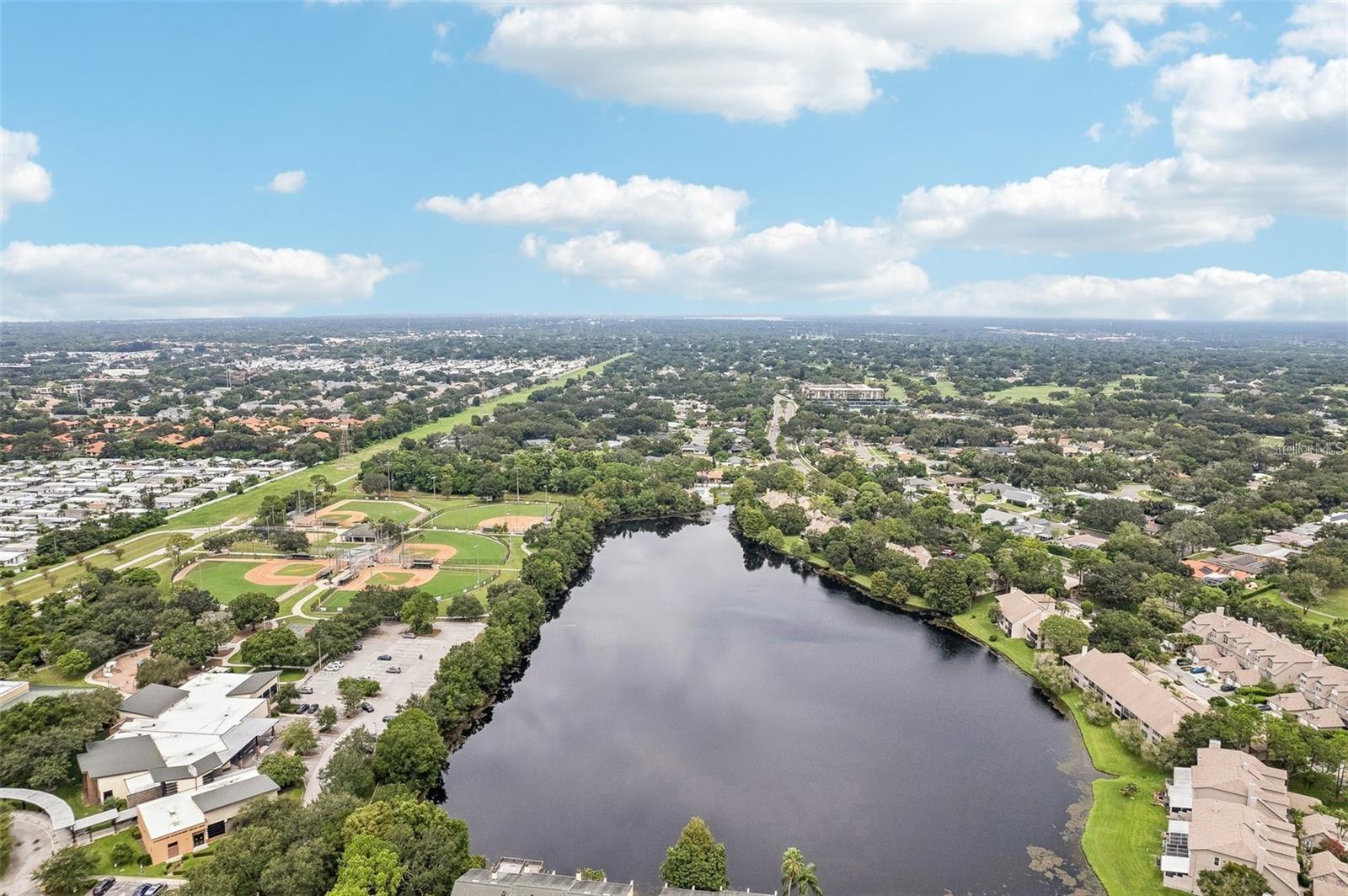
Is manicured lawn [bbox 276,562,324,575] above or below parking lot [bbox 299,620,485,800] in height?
above

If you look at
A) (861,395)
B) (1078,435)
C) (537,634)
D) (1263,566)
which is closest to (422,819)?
(537,634)

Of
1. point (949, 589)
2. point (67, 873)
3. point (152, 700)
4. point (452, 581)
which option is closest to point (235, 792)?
point (67, 873)

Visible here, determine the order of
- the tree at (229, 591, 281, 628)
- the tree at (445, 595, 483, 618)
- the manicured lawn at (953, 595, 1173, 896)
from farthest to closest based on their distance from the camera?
the tree at (445, 595, 483, 618)
the tree at (229, 591, 281, 628)
the manicured lawn at (953, 595, 1173, 896)

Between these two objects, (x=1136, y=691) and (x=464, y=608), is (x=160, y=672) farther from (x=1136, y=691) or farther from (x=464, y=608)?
(x=1136, y=691)

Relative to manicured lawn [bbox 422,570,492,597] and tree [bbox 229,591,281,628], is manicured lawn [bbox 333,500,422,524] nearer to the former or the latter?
manicured lawn [bbox 422,570,492,597]

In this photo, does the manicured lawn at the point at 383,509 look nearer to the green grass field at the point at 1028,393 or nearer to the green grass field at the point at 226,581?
the green grass field at the point at 226,581

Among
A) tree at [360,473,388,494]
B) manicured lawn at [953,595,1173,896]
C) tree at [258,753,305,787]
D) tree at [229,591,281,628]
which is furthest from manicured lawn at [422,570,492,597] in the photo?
manicured lawn at [953,595,1173,896]
